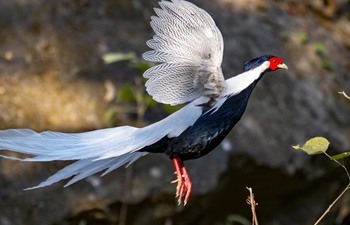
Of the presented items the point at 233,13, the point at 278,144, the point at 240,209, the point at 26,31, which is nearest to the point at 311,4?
the point at 233,13

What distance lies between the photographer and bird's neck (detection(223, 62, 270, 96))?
194 centimetres

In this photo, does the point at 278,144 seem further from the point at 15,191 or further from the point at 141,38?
the point at 15,191

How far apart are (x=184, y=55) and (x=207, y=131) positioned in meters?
0.22

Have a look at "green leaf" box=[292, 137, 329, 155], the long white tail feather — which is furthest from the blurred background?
"green leaf" box=[292, 137, 329, 155]

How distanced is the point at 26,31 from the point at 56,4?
32cm

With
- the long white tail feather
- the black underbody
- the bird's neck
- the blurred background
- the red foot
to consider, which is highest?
the bird's neck

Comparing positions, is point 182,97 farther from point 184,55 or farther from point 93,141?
point 93,141

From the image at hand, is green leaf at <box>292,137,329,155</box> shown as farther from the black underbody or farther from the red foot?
the red foot

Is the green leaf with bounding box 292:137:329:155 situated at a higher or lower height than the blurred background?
higher

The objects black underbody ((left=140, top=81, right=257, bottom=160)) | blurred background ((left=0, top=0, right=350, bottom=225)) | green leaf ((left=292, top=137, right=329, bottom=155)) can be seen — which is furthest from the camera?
blurred background ((left=0, top=0, right=350, bottom=225))

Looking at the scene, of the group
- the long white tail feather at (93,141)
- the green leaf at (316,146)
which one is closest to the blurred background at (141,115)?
the long white tail feather at (93,141)

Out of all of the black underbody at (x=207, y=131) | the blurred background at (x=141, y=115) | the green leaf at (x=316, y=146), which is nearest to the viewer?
the green leaf at (x=316, y=146)

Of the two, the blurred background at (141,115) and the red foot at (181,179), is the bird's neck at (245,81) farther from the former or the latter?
the blurred background at (141,115)

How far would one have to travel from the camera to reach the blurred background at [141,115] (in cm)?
377
